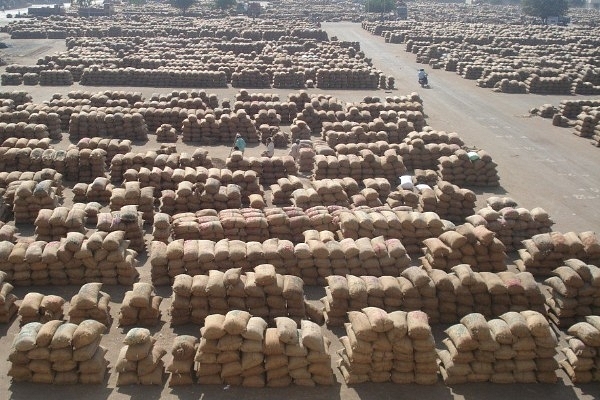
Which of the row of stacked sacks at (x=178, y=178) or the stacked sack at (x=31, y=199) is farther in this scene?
the row of stacked sacks at (x=178, y=178)

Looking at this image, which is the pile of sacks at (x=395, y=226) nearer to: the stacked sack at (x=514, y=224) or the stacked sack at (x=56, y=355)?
the stacked sack at (x=514, y=224)

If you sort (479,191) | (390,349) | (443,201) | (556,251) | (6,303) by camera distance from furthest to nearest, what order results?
1. (479,191)
2. (443,201)
3. (556,251)
4. (6,303)
5. (390,349)

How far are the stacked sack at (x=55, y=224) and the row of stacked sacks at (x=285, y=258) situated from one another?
11.0 ft

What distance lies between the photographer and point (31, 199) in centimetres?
1823

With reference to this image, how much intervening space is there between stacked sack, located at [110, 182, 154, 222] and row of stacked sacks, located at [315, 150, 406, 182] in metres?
7.43

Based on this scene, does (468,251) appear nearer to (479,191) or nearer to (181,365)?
(479,191)

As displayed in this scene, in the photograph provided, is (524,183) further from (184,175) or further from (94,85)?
(94,85)

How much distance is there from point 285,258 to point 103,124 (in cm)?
1761

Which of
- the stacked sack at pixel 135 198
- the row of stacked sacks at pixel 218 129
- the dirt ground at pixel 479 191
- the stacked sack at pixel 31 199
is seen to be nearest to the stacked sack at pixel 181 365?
the dirt ground at pixel 479 191

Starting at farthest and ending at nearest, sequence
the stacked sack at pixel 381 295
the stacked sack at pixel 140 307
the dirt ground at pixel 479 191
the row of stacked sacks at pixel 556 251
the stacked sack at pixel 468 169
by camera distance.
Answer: the stacked sack at pixel 468 169 < the row of stacked sacks at pixel 556 251 < the stacked sack at pixel 381 295 < the stacked sack at pixel 140 307 < the dirt ground at pixel 479 191

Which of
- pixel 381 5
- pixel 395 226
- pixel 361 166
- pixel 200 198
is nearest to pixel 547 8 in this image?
pixel 381 5

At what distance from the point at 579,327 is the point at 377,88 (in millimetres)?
34115

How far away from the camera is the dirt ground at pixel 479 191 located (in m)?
11.2

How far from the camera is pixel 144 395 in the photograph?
1105cm
